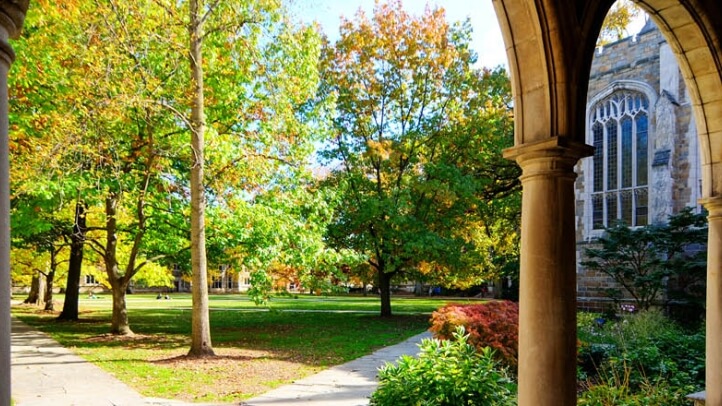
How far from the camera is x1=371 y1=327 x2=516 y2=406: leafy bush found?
4.48 meters

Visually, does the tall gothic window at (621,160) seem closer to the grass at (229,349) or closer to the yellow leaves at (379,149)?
the yellow leaves at (379,149)

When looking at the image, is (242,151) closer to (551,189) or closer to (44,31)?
(44,31)

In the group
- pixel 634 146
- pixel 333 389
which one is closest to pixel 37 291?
pixel 333 389

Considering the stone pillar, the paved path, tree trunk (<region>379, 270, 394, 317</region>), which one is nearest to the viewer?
the stone pillar

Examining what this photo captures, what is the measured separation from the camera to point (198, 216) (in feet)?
32.9

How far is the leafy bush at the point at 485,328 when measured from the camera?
669cm

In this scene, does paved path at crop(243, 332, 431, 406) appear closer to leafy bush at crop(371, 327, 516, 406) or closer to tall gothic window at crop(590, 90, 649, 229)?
leafy bush at crop(371, 327, 516, 406)

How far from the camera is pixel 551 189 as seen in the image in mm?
3303

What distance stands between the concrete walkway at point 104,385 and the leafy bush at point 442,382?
1689 mm

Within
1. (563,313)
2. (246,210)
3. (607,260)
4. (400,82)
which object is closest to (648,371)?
(563,313)

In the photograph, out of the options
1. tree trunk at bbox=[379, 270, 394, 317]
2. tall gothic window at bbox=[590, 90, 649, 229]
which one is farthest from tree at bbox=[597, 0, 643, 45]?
tree trunk at bbox=[379, 270, 394, 317]

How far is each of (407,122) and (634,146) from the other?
24.6 ft

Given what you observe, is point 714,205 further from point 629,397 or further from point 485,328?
point 485,328

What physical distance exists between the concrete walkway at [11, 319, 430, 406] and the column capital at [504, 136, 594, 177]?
13.4 feet
